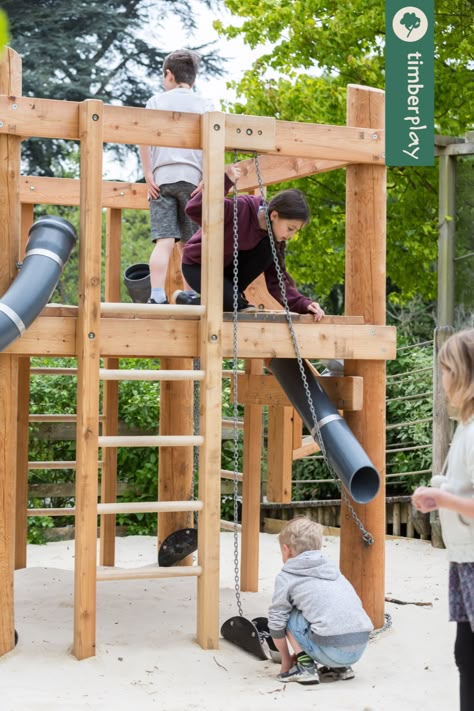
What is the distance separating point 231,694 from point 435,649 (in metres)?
1.37

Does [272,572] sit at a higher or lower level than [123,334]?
lower

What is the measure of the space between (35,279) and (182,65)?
1826mm

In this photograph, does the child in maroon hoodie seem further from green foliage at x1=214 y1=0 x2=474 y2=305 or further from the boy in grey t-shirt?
green foliage at x1=214 y1=0 x2=474 y2=305

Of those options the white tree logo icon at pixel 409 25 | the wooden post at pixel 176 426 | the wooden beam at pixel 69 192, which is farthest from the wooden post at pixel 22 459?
the white tree logo icon at pixel 409 25

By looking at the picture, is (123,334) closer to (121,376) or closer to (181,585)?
(121,376)

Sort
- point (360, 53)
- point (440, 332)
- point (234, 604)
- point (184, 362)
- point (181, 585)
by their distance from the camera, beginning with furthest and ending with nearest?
point (360, 53), point (440, 332), point (184, 362), point (181, 585), point (234, 604)

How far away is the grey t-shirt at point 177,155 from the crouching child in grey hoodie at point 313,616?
224 cm

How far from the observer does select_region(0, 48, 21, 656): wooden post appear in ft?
16.0

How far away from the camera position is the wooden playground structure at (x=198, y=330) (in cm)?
480

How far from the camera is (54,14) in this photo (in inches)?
838

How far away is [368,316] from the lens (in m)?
5.61

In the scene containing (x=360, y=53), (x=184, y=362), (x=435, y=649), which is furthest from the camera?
(x=360, y=53)

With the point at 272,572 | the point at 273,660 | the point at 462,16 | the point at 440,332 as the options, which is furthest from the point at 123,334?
the point at 462,16

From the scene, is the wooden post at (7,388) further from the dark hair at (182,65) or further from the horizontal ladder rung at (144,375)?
the dark hair at (182,65)
